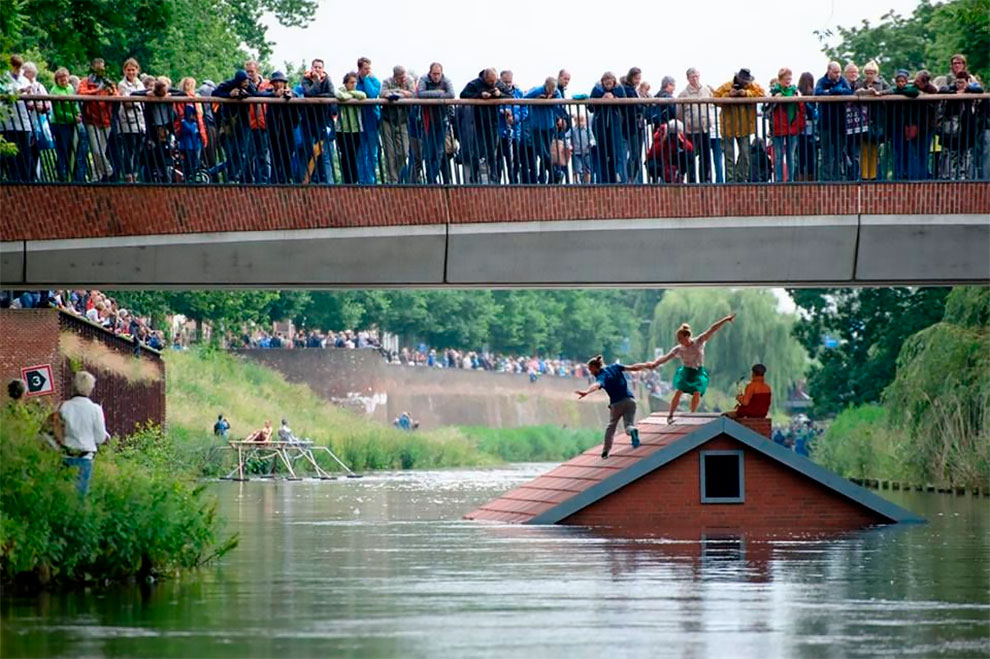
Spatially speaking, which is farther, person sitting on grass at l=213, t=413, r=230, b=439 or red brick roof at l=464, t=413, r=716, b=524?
person sitting on grass at l=213, t=413, r=230, b=439

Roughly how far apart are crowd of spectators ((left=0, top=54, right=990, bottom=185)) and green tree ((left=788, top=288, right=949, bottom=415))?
35594 millimetres

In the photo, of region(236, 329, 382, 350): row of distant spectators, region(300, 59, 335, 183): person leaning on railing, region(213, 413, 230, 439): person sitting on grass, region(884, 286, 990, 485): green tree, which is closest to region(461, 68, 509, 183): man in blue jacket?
region(300, 59, 335, 183): person leaning on railing

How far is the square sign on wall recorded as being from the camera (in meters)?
28.6

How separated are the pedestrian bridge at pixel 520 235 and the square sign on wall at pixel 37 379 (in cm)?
135

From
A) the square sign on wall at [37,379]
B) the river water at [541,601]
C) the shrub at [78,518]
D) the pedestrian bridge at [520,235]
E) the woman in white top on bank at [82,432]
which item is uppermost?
the pedestrian bridge at [520,235]

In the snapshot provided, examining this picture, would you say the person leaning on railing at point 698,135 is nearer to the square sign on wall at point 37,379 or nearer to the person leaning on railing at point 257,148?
the person leaning on railing at point 257,148

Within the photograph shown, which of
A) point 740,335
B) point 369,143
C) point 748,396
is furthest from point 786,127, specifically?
point 740,335

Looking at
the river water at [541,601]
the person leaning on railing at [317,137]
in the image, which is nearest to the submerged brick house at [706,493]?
the river water at [541,601]

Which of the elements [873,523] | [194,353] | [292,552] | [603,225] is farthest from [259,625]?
[194,353]

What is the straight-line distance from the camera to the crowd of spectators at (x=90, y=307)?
101 ft

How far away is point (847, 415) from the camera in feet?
206

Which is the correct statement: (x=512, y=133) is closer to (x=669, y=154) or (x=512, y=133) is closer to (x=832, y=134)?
(x=669, y=154)

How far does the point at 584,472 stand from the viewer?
30.8 meters

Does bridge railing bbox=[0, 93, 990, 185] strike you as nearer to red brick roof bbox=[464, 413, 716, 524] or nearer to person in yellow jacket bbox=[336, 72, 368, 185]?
person in yellow jacket bbox=[336, 72, 368, 185]
